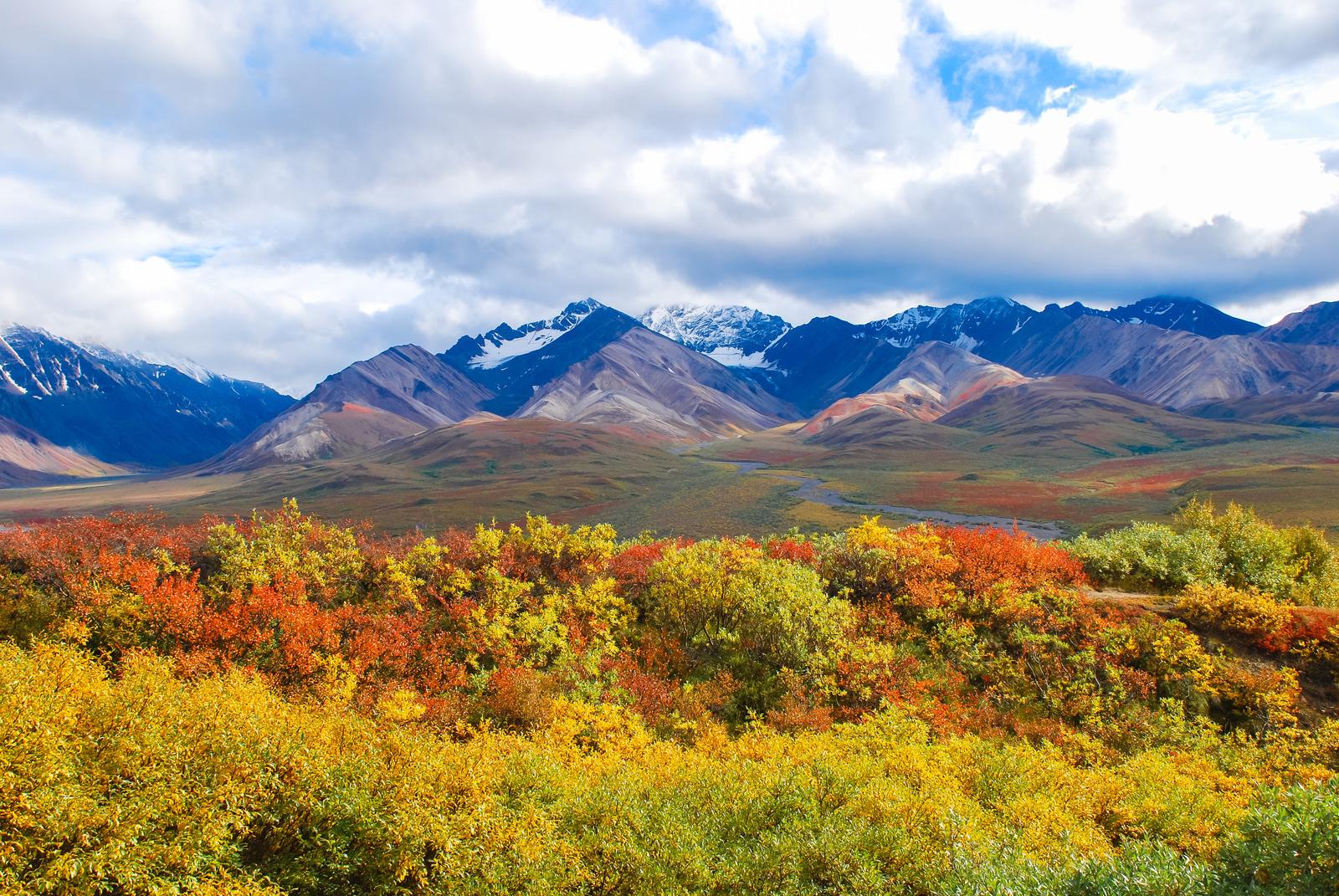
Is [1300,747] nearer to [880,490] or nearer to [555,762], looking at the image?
[555,762]

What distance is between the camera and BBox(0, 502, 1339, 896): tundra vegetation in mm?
12102

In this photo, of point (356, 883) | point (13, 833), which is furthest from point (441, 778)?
point (13, 833)

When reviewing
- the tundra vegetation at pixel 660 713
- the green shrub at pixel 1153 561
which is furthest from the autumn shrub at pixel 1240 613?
the green shrub at pixel 1153 561

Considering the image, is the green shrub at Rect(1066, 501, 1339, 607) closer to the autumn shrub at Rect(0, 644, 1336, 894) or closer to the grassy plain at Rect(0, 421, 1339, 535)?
the autumn shrub at Rect(0, 644, 1336, 894)

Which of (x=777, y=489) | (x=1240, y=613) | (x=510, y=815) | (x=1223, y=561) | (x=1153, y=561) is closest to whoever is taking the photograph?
(x=510, y=815)

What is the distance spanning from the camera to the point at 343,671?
2186 centimetres

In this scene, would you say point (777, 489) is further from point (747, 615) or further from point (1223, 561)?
point (747, 615)

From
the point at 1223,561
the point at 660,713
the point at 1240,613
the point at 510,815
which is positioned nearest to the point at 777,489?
the point at 1223,561

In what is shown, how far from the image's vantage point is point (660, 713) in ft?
75.0

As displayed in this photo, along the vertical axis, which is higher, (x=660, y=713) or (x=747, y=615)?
(x=747, y=615)

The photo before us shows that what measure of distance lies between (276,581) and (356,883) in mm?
15935

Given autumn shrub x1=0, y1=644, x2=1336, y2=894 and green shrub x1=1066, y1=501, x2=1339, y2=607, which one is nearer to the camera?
autumn shrub x1=0, y1=644, x2=1336, y2=894

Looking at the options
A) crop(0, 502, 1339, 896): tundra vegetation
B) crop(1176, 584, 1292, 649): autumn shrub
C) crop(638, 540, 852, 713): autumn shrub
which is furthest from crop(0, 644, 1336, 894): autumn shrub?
crop(1176, 584, 1292, 649): autumn shrub

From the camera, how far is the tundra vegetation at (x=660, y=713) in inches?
476
